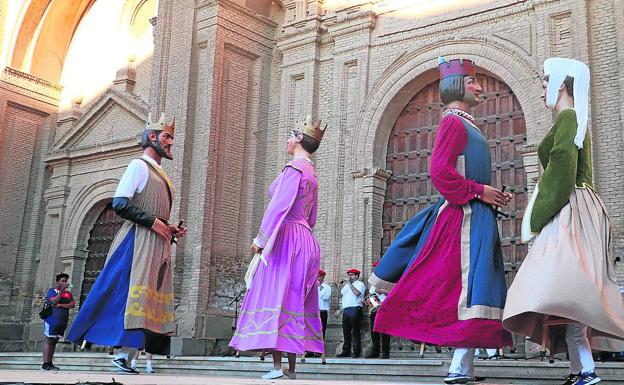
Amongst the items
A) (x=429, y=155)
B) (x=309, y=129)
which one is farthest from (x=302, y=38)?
(x=309, y=129)

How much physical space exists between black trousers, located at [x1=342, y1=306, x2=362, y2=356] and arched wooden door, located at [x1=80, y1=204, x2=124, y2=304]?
7.92m

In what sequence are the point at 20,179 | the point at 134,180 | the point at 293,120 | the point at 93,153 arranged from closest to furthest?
the point at 134,180 < the point at 293,120 < the point at 93,153 < the point at 20,179

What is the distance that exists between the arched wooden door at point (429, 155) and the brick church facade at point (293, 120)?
0.03 m

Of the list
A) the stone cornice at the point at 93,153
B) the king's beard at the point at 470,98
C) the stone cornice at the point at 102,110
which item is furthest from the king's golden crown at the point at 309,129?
the stone cornice at the point at 102,110

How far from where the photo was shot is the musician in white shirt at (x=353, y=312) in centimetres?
1180

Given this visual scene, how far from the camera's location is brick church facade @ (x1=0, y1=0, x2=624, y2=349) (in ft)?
38.5

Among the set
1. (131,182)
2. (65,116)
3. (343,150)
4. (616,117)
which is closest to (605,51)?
(616,117)

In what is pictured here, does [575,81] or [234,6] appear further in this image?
[234,6]

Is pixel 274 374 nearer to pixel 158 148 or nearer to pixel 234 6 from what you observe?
pixel 158 148

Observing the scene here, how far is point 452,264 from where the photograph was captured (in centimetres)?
456

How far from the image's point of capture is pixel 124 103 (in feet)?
59.1

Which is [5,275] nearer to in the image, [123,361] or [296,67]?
[296,67]

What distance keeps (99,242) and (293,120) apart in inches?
251

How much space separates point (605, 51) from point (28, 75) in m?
14.6
